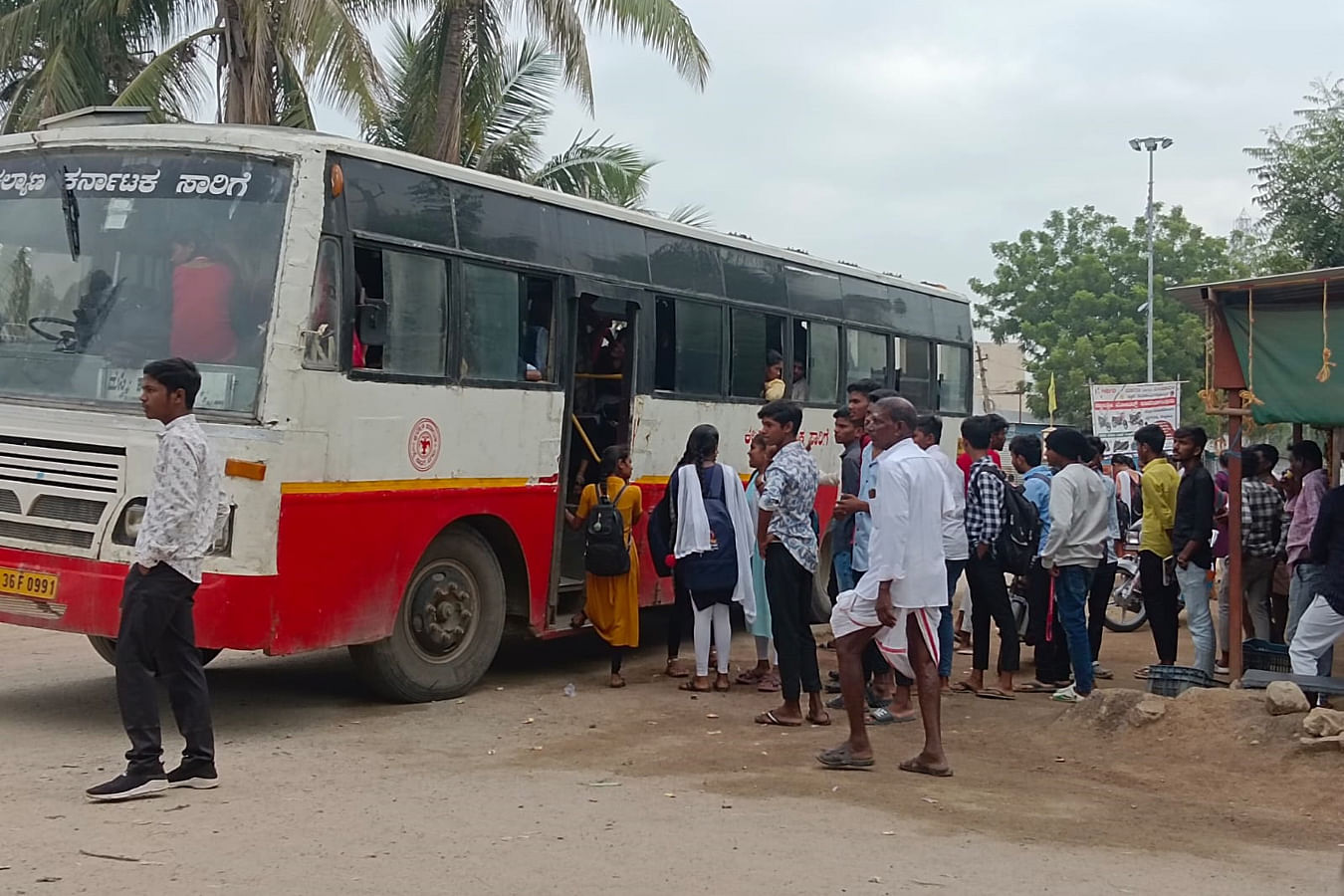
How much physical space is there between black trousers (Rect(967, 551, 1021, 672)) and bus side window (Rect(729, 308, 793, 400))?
292 centimetres

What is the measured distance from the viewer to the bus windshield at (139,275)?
24.2ft

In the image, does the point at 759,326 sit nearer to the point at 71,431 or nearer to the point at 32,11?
the point at 71,431

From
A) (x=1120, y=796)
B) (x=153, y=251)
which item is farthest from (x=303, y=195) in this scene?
(x=1120, y=796)

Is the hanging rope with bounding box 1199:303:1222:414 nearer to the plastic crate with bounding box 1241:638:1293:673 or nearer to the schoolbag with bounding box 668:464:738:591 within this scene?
the plastic crate with bounding box 1241:638:1293:673

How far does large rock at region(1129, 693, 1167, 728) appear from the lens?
26.0 ft


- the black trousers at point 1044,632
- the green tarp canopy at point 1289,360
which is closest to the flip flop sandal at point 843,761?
the black trousers at point 1044,632

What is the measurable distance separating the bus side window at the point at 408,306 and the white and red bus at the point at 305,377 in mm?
15

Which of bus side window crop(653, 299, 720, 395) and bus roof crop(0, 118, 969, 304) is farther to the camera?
bus side window crop(653, 299, 720, 395)

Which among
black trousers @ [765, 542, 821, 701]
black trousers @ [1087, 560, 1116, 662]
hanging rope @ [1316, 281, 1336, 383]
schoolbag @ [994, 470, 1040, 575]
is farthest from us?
black trousers @ [1087, 560, 1116, 662]

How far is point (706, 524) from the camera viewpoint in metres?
9.30

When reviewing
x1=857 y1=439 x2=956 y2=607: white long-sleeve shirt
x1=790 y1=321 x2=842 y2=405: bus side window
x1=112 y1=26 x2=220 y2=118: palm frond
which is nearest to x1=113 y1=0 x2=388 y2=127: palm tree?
x1=112 y1=26 x2=220 y2=118: palm frond

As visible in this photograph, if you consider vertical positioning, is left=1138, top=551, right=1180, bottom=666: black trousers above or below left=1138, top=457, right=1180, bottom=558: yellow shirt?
below

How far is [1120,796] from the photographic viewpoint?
A: 22.3 feet

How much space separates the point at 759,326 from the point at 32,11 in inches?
425
